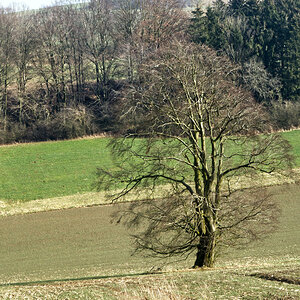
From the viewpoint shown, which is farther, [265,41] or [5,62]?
[265,41]

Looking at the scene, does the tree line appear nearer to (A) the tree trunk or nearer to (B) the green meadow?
(B) the green meadow

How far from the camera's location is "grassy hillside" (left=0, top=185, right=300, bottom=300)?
1155 cm

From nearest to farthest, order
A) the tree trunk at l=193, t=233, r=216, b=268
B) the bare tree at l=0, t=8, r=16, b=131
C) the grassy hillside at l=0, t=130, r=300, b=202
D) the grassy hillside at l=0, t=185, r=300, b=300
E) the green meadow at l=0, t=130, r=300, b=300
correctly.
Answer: the grassy hillside at l=0, t=185, r=300, b=300
the green meadow at l=0, t=130, r=300, b=300
the tree trunk at l=193, t=233, r=216, b=268
the grassy hillside at l=0, t=130, r=300, b=202
the bare tree at l=0, t=8, r=16, b=131

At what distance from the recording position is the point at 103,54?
202ft

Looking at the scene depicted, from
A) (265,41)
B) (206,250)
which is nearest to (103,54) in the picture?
(265,41)

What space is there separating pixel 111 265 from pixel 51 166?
74.7 ft

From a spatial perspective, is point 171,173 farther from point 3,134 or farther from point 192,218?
point 3,134

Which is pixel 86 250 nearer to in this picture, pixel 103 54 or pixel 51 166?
pixel 51 166

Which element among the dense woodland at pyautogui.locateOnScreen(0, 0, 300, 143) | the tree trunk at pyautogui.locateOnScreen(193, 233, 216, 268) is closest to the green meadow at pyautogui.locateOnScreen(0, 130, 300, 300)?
the tree trunk at pyautogui.locateOnScreen(193, 233, 216, 268)

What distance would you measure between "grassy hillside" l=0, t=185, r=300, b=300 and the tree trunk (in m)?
1.00

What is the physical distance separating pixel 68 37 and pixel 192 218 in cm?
4828

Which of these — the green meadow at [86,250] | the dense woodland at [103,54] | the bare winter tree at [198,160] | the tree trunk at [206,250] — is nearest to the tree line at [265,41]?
the dense woodland at [103,54]

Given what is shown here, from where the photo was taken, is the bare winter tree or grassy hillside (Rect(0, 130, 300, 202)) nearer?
the bare winter tree

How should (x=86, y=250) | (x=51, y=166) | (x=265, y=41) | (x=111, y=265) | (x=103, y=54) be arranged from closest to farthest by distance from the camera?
(x=111, y=265), (x=86, y=250), (x=51, y=166), (x=103, y=54), (x=265, y=41)
